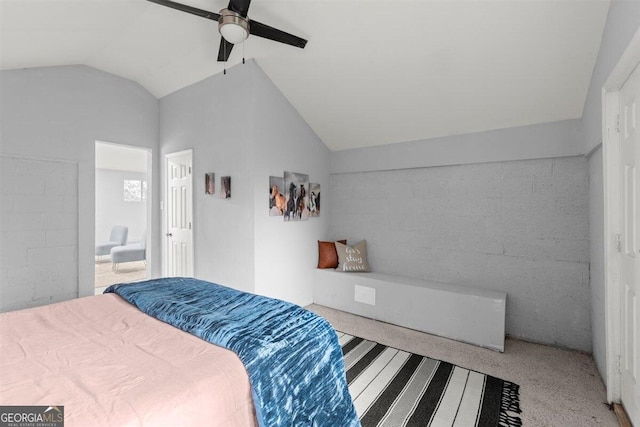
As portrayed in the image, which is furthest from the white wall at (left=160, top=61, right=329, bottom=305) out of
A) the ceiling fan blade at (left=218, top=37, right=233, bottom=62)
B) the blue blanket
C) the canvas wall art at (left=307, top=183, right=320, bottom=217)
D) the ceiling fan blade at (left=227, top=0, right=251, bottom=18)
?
the blue blanket

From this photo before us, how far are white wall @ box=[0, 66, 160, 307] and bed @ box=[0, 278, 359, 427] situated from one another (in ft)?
6.57

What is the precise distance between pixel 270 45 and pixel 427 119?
1799mm

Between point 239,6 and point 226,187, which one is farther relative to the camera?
point 226,187

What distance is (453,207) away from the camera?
3.27 metres

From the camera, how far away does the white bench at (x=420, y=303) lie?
2709 mm

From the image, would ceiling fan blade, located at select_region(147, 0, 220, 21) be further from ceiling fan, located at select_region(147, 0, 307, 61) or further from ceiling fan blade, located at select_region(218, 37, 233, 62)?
ceiling fan blade, located at select_region(218, 37, 233, 62)

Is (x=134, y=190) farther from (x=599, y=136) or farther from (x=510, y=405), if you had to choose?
(x=599, y=136)

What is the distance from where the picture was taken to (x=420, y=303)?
308 centimetres

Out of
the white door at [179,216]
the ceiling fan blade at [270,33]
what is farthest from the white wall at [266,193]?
the white door at [179,216]

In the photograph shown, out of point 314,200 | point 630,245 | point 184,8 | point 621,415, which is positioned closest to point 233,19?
point 184,8

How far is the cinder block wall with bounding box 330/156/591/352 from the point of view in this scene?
105 inches

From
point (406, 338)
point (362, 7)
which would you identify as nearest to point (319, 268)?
point (406, 338)

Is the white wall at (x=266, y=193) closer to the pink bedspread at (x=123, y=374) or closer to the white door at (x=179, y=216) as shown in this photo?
the white door at (x=179, y=216)

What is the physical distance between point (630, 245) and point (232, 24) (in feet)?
9.06
